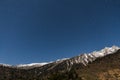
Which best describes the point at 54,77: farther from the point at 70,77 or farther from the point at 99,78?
the point at 99,78

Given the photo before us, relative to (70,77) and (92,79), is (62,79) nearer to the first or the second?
(70,77)

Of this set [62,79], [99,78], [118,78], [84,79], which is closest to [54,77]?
[62,79]

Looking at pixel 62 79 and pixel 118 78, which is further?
pixel 118 78

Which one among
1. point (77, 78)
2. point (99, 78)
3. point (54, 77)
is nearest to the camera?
point (77, 78)

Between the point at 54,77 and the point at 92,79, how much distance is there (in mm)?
25524

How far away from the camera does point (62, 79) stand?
162m

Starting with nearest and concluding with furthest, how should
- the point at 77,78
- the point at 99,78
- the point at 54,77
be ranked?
1. the point at 77,78
2. the point at 54,77
3. the point at 99,78

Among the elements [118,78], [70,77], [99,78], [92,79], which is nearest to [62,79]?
[70,77]

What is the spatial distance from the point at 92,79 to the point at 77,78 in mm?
16978

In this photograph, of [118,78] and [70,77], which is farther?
[118,78]

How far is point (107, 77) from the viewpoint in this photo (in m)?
193

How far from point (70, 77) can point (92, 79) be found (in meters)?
16.3

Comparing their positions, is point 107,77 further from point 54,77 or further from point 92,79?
point 54,77

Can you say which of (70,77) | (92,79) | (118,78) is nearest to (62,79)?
(70,77)
